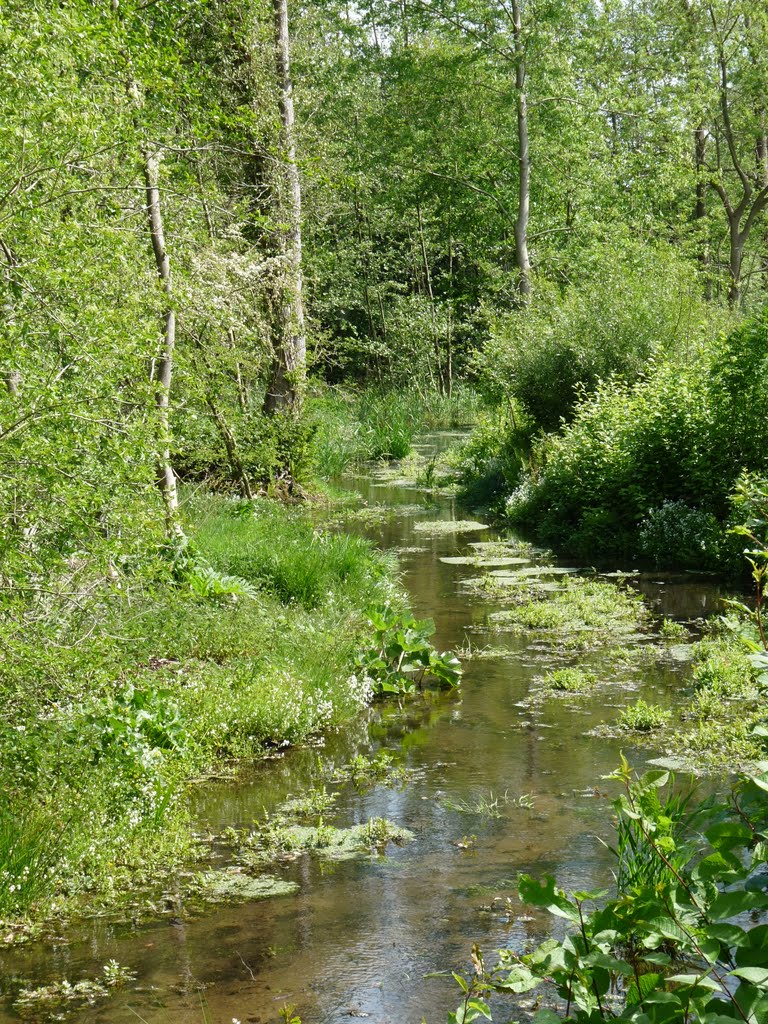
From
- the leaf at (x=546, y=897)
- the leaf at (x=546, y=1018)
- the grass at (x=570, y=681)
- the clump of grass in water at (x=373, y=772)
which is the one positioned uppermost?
the leaf at (x=546, y=897)

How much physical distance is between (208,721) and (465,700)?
7.32ft

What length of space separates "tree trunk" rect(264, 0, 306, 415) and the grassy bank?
598 centimetres

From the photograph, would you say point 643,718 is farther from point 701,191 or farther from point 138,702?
point 701,191

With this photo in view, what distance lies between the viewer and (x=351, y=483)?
68.7 feet


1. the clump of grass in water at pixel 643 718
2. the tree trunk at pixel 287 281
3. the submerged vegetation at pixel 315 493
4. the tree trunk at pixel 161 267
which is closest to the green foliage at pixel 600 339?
the submerged vegetation at pixel 315 493

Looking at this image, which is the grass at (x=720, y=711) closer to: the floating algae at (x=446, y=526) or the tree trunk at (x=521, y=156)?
the floating algae at (x=446, y=526)

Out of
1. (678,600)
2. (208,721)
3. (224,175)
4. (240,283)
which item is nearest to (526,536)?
(678,600)

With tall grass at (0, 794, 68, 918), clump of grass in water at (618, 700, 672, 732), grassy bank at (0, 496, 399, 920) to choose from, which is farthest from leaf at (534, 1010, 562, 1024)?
clump of grass in water at (618, 700, 672, 732)

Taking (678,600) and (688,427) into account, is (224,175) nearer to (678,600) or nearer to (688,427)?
(688,427)

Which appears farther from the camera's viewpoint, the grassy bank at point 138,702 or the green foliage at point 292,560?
the green foliage at point 292,560

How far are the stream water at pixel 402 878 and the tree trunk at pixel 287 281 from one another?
779 cm

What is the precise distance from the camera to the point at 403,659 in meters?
8.72

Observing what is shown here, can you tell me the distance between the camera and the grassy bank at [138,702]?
15.8ft

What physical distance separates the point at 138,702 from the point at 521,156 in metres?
21.5
